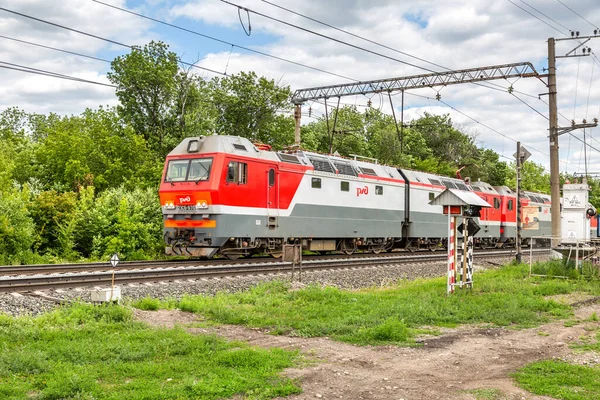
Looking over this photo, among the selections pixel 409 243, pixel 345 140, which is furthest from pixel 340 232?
pixel 345 140

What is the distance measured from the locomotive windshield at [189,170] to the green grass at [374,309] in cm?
643

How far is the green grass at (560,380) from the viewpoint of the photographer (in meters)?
6.43

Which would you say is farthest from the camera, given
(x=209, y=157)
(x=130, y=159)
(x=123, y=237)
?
(x=130, y=159)

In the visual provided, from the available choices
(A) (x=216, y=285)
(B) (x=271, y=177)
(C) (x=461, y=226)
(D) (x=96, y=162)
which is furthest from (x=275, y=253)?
(D) (x=96, y=162)

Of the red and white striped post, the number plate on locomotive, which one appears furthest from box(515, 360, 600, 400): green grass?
the number plate on locomotive

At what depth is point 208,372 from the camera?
6891 millimetres

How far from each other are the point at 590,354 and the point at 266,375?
16.0 ft

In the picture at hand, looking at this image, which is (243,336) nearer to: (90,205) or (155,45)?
(90,205)

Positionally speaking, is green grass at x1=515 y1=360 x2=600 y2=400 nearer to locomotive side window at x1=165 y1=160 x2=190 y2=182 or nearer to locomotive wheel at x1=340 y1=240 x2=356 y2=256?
locomotive side window at x1=165 y1=160 x2=190 y2=182

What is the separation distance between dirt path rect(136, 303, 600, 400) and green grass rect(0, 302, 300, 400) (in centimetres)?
54

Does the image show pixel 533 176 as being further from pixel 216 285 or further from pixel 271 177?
pixel 216 285

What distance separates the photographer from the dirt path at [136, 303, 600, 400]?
6.55 metres

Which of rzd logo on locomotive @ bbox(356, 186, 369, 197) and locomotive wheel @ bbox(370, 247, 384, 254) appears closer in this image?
rzd logo on locomotive @ bbox(356, 186, 369, 197)

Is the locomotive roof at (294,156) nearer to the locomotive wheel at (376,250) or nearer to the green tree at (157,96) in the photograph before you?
the locomotive wheel at (376,250)
